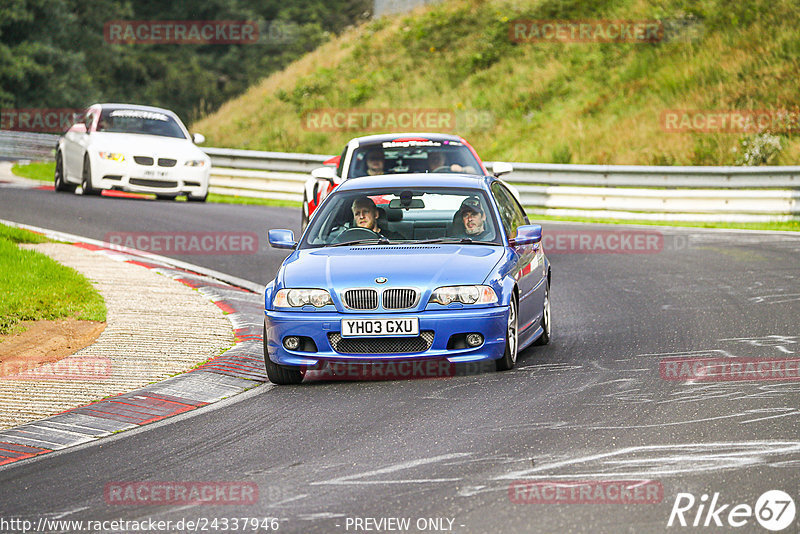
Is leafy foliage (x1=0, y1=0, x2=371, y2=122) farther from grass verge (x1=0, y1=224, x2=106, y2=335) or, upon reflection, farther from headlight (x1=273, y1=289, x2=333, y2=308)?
headlight (x1=273, y1=289, x2=333, y2=308)

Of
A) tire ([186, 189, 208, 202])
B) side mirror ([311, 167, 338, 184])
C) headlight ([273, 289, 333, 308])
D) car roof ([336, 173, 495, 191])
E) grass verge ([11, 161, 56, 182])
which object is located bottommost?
grass verge ([11, 161, 56, 182])

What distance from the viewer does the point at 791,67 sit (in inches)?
1077

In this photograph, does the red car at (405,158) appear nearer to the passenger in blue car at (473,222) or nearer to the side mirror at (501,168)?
the side mirror at (501,168)

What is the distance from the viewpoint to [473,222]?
980 centimetres

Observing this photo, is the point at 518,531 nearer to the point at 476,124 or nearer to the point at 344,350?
the point at 344,350

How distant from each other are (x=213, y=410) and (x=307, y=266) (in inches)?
58.7

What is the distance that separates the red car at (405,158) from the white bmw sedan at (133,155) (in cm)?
720

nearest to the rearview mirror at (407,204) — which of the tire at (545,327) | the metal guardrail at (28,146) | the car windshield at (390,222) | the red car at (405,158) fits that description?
the car windshield at (390,222)

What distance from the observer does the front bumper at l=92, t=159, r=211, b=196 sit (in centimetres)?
Answer: 2153

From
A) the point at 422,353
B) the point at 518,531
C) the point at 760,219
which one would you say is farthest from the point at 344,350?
the point at 760,219

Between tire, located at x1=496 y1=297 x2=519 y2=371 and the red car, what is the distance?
5.66 meters

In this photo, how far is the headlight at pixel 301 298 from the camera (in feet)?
28.5

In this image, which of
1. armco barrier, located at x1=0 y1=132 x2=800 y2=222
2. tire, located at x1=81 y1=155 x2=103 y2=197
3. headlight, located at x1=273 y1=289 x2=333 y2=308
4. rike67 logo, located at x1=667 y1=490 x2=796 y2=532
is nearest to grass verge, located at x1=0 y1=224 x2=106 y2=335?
headlight, located at x1=273 y1=289 x2=333 y2=308

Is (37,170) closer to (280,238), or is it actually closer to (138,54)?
(280,238)
